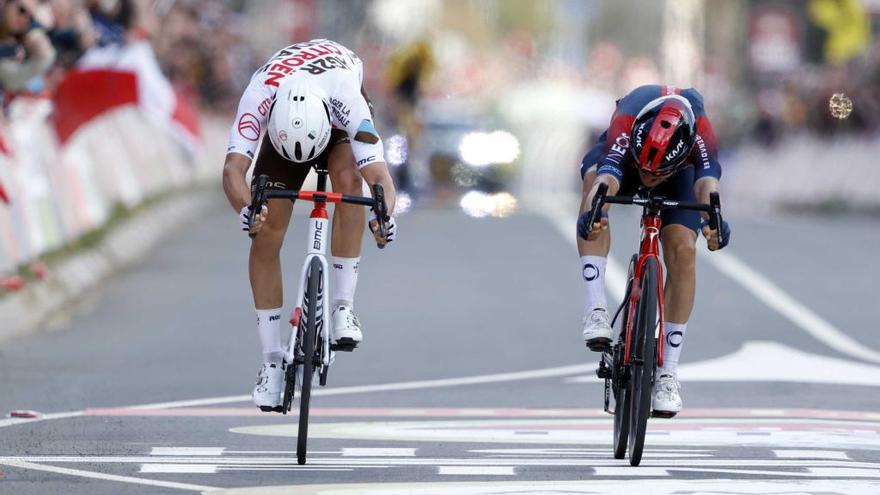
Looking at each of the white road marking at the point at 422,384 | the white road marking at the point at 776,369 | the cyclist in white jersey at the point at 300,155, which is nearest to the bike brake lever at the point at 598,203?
the cyclist in white jersey at the point at 300,155

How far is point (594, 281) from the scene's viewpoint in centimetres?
1044

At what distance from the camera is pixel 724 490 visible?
874 centimetres

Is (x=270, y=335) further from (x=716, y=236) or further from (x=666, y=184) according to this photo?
(x=716, y=236)

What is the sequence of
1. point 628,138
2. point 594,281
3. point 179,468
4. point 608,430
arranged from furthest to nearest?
1. point 608,430
2. point 594,281
3. point 628,138
4. point 179,468

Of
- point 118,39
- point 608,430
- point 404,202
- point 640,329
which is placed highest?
point 118,39

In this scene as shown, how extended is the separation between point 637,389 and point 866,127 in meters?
22.9

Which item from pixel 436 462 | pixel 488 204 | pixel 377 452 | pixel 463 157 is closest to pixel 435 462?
pixel 436 462

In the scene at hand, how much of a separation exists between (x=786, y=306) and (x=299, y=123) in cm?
898

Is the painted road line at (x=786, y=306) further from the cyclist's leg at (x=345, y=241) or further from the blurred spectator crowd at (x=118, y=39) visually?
the blurred spectator crowd at (x=118, y=39)

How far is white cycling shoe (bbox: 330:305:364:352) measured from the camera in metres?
10.2

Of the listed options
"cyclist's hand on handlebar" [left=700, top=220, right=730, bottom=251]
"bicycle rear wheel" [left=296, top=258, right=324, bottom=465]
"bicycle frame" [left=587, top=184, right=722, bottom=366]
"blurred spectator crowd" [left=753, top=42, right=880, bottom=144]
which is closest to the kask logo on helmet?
"bicycle frame" [left=587, top=184, right=722, bottom=366]

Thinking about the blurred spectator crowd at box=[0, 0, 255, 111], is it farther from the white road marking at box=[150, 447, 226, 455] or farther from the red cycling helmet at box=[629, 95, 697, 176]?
the red cycling helmet at box=[629, 95, 697, 176]

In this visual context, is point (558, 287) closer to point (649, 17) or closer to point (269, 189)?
point (269, 189)

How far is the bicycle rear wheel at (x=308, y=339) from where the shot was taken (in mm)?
9477
